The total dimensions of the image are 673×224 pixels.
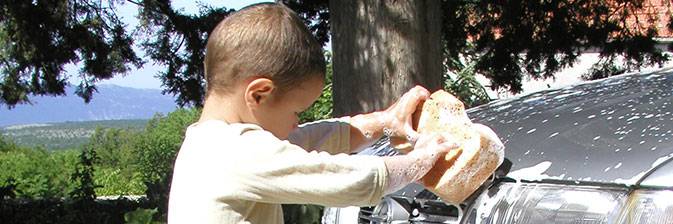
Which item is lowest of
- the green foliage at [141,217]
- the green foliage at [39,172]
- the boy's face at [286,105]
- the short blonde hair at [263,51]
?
the green foliage at [39,172]

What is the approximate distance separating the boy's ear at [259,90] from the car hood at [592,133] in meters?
0.65

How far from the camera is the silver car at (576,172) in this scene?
198 centimetres

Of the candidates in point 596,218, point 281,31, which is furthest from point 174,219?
point 596,218

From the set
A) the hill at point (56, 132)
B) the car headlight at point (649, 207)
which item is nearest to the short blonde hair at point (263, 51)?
the car headlight at point (649, 207)

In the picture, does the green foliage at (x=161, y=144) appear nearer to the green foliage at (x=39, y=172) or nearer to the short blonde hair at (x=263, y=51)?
the green foliage at (x=39, y=172)

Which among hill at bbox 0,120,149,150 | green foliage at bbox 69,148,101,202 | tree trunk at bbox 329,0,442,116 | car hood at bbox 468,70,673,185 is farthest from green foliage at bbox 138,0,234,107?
hill at bbox 0,120,149,150

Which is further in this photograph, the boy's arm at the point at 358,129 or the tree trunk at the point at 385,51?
the tree trunk at the point at 385,51

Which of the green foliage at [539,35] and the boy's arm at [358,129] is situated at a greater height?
the green foliage at [539,35]

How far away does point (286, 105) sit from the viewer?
77.1 inches

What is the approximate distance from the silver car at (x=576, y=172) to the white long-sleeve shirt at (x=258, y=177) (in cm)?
41

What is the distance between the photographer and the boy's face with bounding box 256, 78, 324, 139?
194 cm

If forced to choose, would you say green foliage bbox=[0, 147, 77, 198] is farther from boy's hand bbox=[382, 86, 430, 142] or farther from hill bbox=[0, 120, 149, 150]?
boy's hand bbox=[382, 86, 430, 142]

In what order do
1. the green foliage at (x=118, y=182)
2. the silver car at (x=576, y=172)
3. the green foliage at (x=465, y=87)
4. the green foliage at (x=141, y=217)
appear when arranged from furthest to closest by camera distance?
the green foliage at (x=118, y=182) → the green foliage at (x=465, y=87) → the green foliage at (x=141, y=217) → the silver car at (x=576, y=172)

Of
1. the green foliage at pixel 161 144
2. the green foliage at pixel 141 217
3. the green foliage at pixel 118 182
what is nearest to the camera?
the green foliage at pixel 141 217
